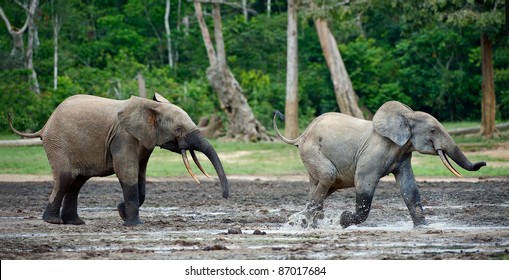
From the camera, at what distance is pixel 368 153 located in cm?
1419

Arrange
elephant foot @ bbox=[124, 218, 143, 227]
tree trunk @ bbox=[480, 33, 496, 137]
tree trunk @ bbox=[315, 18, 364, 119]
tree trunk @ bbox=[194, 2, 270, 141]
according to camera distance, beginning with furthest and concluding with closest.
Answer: tree trunk @ bbox=[315, 18, 364, 119], tree trunk @ bbox=[194, 2, 270, 141], tree trunk @ bbox=[480, 33, 496, 137], elephant foot @ bbox=[124, 218, 143, 227]

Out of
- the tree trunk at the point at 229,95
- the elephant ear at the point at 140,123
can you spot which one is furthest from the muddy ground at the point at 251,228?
the tree trunk at the point at 229,95

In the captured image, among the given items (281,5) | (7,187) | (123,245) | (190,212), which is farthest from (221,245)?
(281,5)

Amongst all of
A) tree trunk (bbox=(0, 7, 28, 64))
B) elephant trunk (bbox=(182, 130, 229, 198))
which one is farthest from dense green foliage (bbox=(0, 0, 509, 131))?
elephant trunk (bbox=(182, 130, 229, 198))

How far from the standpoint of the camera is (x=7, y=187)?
20828 mm

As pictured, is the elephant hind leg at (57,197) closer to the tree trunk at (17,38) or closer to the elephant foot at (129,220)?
the elephant foot at (129,220)

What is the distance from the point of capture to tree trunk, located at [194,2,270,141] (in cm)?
3281

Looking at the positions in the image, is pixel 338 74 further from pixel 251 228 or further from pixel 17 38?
pixel 251 228

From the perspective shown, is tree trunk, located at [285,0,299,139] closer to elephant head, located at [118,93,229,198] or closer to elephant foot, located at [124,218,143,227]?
elephant head, located at [118,93,229,198]

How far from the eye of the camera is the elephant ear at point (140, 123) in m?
14.3

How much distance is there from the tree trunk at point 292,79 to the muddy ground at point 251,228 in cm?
1163

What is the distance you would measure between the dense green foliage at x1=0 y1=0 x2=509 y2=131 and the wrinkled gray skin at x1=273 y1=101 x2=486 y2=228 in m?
20.1

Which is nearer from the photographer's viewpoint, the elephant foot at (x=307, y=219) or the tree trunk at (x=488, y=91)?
→ the elephant foot at (x=307, y=219)
